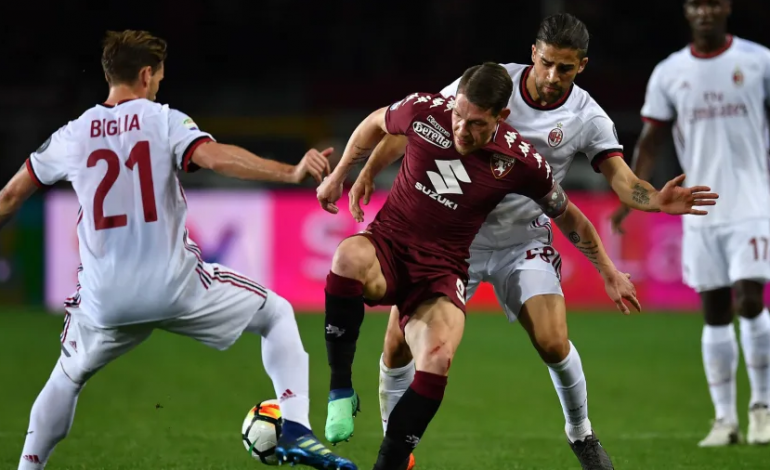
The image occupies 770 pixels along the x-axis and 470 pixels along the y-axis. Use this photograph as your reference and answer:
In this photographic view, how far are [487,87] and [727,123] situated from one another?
3.07 m

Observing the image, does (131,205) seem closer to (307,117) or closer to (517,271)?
(517,271)

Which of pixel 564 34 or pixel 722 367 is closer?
pixel 564 34

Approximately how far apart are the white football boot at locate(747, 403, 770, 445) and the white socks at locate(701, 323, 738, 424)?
114 mm

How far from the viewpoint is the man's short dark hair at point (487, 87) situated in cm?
500

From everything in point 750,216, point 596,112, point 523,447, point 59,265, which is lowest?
point 59,265

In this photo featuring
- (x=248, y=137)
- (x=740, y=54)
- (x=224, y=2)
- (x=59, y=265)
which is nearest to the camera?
(x=740, y=54)

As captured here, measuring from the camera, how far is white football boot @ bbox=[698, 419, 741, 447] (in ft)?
23.2

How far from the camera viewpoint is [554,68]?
5.57 meters

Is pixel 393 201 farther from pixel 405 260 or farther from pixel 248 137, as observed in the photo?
pixel 248 137

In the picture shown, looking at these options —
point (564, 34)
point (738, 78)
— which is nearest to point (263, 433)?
point (564, 34)

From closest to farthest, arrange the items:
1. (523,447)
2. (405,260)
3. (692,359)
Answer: (405,260) → (523,447) → (692,359)

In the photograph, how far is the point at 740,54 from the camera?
7.52 metres

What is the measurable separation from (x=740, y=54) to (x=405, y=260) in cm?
344

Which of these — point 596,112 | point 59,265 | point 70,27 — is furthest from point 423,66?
point 596,112
